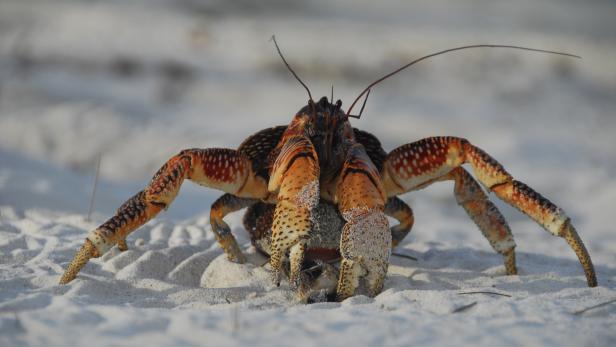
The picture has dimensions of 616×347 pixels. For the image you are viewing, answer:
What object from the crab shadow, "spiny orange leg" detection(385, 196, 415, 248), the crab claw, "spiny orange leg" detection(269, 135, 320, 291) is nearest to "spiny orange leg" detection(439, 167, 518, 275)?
the crab shadow

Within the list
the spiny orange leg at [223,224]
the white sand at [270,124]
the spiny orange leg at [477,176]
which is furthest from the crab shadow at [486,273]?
the spiny orange leg at [223,224]

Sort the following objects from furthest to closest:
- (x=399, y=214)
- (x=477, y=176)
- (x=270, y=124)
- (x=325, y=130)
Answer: (x=270, y=124) → (x=399, y=214) → (x=477, y=176) → (x=325, y=130)

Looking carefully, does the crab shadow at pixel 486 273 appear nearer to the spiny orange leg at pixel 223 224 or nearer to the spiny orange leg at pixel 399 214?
the spiny orange leg at pixel 399 214

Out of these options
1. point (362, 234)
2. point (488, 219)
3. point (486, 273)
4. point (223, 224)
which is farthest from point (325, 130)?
point (486, 273)

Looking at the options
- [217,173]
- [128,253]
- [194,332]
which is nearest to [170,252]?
[128,253]

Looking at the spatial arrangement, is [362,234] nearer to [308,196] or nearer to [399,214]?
[308,196]

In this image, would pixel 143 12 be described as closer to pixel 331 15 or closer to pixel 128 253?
pixel 331 15

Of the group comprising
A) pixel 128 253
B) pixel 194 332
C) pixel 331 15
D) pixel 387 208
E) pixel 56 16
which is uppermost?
pixel 331 15
